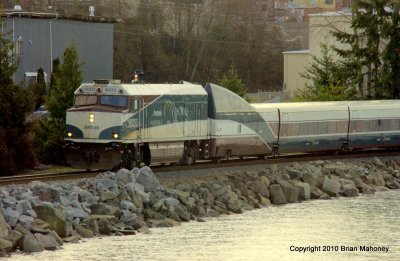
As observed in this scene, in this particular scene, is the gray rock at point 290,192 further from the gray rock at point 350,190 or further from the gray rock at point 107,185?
the gray rock at point 107,185

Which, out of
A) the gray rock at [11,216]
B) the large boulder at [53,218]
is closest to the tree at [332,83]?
the large boulder at [53,218]

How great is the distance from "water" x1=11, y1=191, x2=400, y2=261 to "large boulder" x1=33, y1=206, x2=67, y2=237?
827 millimetres

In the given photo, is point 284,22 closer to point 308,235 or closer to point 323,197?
point 323,197

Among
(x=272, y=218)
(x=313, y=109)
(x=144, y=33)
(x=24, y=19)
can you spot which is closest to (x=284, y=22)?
(x=144, y=33)

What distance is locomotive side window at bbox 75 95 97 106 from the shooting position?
39219mm

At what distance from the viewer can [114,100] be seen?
128 feet

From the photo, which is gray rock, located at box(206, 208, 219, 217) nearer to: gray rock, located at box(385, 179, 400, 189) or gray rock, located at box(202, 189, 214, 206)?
gray rock, located at box(202, 189, 214, 206)

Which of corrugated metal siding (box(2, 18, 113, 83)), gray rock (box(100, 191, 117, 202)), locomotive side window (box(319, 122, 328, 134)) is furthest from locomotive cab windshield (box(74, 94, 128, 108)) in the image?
corrugated metal siding (box(2, 18, 113, 83))

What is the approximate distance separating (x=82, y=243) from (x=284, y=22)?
10183cm

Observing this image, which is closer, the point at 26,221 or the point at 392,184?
the point at 26,221

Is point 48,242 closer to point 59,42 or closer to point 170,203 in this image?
point 170,203

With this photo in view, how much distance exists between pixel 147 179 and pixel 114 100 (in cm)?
406

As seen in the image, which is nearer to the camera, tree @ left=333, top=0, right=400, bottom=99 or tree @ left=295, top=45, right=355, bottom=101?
tree @ left=295, top=45, right=355, bottom=101

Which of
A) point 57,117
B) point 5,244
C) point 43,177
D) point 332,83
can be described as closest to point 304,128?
point 57,117
